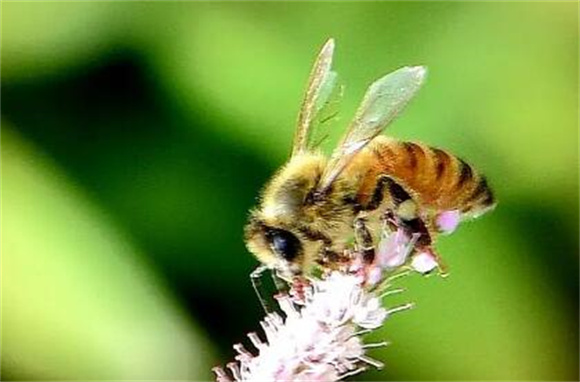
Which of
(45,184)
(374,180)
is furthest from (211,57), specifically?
(374,180)

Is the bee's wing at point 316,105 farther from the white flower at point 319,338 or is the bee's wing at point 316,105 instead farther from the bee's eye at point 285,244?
the white flower at point 319,338

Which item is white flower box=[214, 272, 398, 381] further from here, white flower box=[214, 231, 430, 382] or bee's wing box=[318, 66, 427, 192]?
bee's wing box=[318, 66, 427, 192]

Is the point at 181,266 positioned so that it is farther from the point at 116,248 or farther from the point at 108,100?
the point at 108,100

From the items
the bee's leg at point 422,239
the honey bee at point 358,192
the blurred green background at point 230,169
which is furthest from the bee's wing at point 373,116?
the blurred green background at point 230,169

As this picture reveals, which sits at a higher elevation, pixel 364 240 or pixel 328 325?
pixel 364 240

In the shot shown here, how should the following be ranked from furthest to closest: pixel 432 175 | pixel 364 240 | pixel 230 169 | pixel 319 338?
1. pixel 230 169
2. pixel 432 175
3. pixel 364 240
4. pixel 319 338

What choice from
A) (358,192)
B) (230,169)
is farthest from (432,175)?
(230,169)

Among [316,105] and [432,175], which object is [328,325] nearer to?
[432,175]
